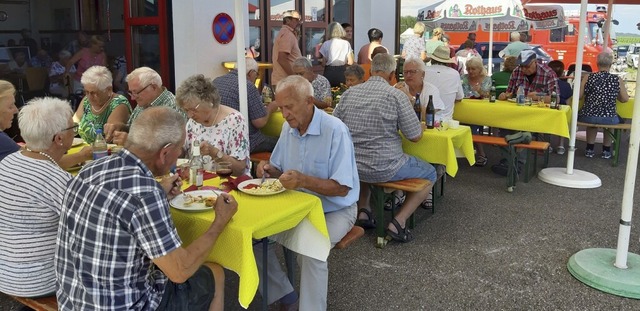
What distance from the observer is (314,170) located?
10.0 feet

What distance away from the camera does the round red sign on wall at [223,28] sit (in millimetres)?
7258

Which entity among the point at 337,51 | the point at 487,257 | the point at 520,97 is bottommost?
the point at 487,257

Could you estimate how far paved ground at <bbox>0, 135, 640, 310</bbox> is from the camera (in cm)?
337

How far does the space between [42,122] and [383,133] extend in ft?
7.58

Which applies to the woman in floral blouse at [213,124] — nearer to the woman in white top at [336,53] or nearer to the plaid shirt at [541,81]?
the plaid shirt at [541,81]

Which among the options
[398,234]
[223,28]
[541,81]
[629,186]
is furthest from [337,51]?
[629,186]

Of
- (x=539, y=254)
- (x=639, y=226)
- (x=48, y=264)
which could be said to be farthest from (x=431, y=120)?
(x=48, y=264)

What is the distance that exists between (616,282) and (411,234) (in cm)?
146

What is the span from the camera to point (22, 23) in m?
8.49

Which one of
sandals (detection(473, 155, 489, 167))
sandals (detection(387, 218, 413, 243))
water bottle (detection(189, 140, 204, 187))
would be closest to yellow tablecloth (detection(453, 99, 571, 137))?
sandals (detection(473, 155, 489, 167))

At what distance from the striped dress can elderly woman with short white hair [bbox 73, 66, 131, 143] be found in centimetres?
177

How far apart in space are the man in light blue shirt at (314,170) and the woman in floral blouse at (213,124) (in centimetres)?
35

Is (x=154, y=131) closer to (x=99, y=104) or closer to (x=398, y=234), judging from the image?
(x=99, y=104)

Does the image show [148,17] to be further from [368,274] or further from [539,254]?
[539,254]
